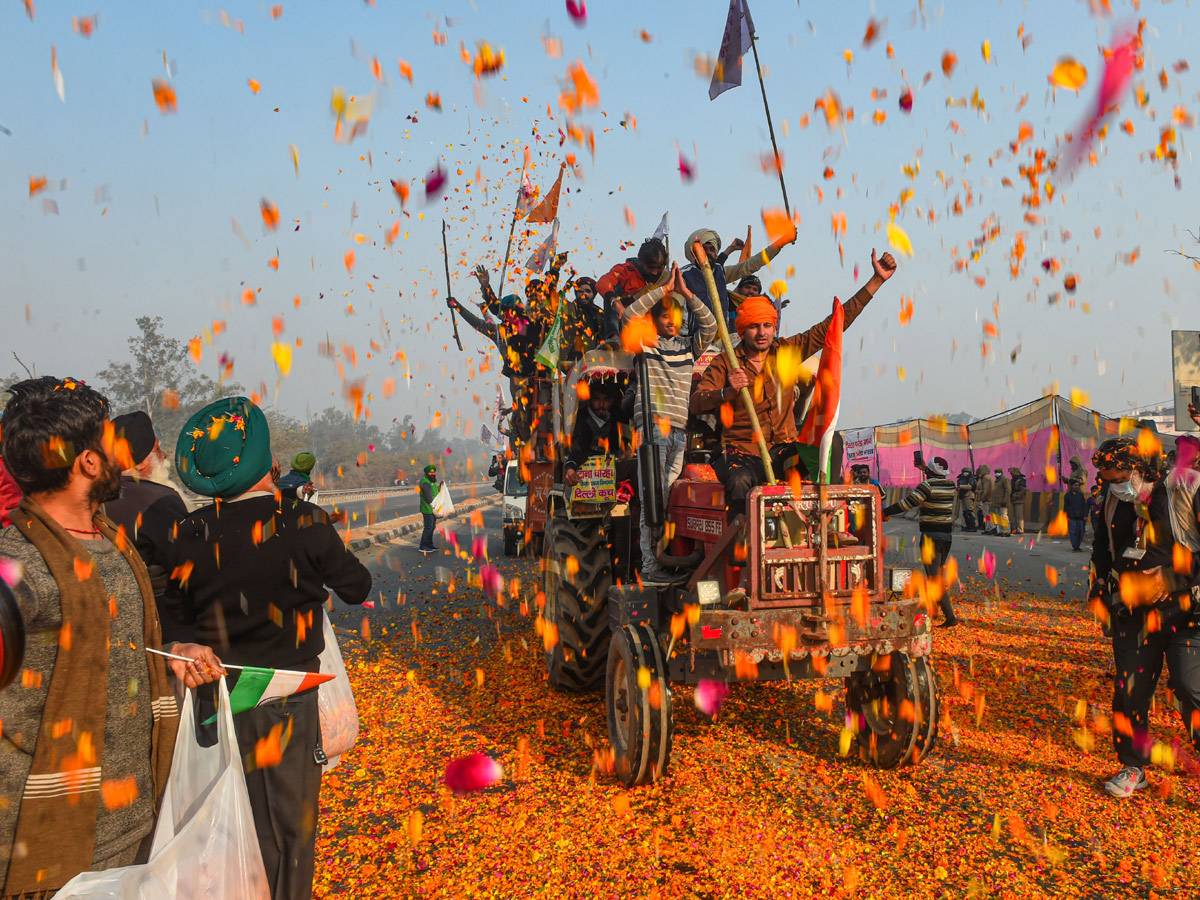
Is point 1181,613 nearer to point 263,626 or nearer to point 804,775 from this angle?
point 804,775

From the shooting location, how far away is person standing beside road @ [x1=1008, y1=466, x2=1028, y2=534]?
1867 centimetres

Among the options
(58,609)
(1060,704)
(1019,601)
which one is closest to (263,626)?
(58,609)

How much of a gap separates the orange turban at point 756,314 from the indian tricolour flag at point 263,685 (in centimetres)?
337

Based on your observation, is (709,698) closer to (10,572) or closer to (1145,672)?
(1145,672)

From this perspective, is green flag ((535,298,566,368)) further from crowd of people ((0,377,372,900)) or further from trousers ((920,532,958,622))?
trousers ((920,532,958,622))

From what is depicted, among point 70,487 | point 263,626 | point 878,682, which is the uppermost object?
point 70,487

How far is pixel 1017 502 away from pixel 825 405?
57.7 feet

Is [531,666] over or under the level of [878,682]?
under

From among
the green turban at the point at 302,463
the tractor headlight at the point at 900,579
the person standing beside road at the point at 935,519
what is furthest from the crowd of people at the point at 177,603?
the green turban at the point at 302,463

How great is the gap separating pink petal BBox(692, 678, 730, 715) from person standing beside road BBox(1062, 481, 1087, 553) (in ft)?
41.6

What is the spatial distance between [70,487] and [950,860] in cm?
372

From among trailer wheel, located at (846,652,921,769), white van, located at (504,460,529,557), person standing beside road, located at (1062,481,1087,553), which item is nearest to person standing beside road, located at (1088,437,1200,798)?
trailer wheel, located at (846,652,921,769)

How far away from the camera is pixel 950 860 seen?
3176 mm

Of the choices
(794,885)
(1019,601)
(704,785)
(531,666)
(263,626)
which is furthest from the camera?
(1019,601)
